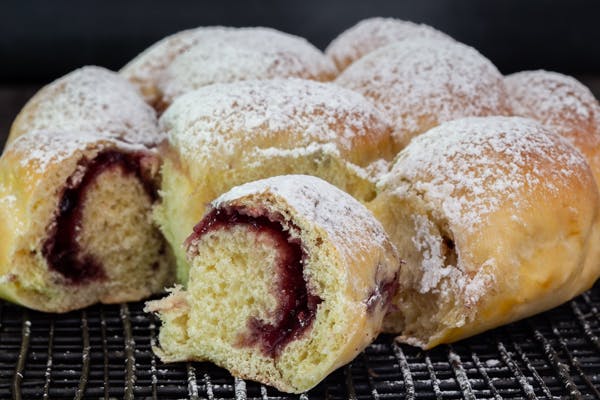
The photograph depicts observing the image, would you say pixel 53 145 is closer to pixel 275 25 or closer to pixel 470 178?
pixel 470 178

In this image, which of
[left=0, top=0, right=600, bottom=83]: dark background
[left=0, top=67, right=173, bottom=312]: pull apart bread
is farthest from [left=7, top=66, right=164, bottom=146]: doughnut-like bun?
[left=0, top=0, right=600, bottom=83]: dark background

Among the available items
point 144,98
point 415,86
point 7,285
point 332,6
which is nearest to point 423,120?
point 415,86

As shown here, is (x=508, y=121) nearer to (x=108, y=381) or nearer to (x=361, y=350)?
A: (x=361, y=350)

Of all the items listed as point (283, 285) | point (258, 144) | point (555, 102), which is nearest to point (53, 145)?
point (258, 144)

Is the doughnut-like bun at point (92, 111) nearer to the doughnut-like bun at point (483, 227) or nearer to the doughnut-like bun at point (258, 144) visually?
the doughnut-like bun at point (258, 144)

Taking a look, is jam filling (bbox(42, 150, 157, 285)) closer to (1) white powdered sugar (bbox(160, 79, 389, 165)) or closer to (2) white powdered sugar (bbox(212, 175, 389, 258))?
(1) white powdered sugar (bbox(160, 79, 389, 165))

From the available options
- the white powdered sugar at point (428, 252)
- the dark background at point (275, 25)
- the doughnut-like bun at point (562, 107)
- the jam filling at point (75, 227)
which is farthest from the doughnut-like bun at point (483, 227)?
the dark background at point (275, 25)
